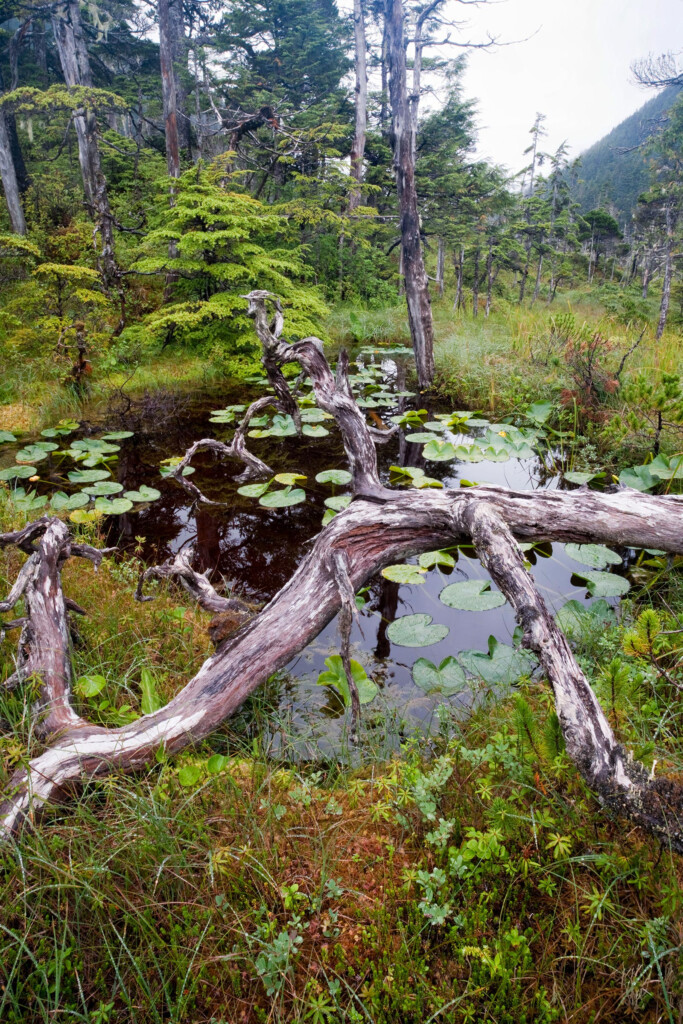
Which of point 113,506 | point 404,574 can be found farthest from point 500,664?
point 113,506

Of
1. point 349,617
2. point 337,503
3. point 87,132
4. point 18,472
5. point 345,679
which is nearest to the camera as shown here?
point 349,617

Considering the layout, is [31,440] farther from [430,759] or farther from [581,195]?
[581,195]

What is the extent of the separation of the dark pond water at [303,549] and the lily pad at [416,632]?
20 centimetres

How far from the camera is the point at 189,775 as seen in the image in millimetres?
1551

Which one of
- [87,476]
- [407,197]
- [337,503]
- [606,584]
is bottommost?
[606,584]

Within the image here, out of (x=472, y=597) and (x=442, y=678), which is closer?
(x=442, y=678)

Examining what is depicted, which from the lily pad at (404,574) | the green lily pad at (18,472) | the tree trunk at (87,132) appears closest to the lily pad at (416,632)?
the lily pad at (404,574)

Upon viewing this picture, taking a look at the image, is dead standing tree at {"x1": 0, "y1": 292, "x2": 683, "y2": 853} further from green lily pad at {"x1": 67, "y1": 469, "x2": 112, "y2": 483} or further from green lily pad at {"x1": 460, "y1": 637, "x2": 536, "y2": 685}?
green lily pad at {"x1": 67, "y1": 469, "x2": 112, "y2": 483}

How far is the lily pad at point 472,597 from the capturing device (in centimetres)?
255

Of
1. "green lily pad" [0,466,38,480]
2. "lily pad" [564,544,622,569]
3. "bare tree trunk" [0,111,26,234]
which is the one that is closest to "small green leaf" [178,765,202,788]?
"lily pad" [564,544,622,569]

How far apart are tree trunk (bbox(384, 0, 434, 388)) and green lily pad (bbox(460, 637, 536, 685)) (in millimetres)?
5416

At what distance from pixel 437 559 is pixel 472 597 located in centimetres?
72

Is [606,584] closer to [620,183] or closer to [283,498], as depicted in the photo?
[283,498]

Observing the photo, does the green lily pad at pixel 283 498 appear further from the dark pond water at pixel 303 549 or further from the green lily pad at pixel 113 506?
the green lily pad at pixel 113 506
